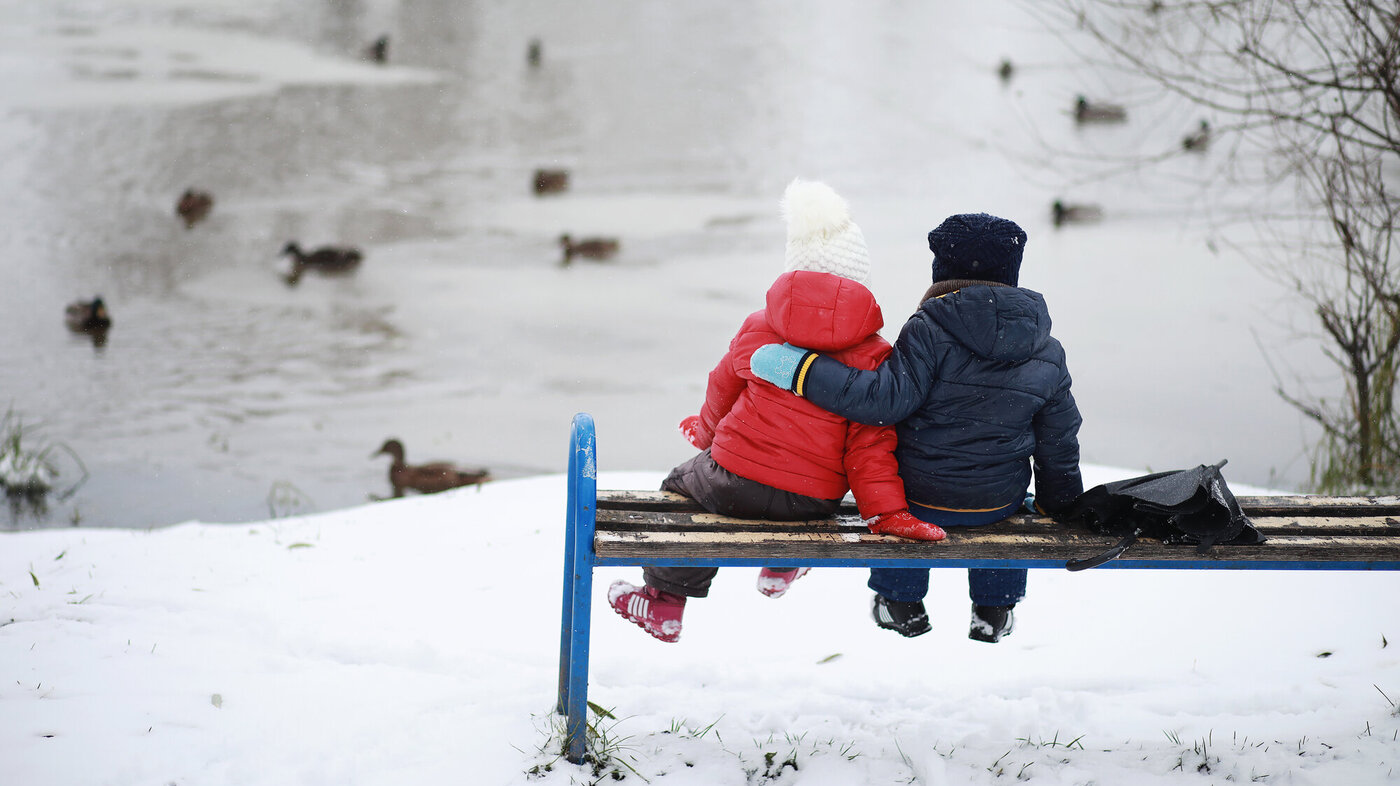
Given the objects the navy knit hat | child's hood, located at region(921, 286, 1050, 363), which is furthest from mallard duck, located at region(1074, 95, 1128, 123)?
child's hood, located at region(921, 286, 1050, 363)

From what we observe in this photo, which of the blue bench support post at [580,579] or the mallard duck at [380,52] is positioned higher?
the mallard duck at [380,52]

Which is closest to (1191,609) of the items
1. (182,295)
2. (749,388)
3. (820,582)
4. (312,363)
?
(820,582)

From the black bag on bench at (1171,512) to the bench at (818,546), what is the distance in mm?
32

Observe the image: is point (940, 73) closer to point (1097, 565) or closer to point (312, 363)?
point (312, 363)

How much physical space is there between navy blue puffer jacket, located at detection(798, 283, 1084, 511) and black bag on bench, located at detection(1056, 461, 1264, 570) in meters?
0.21

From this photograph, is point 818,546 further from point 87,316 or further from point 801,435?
point 87,316

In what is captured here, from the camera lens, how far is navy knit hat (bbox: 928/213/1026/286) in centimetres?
286

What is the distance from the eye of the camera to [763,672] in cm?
354

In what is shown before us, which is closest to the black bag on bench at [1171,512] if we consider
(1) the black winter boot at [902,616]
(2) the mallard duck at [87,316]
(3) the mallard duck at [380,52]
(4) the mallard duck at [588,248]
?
(1) the black winter boot at [902,616]

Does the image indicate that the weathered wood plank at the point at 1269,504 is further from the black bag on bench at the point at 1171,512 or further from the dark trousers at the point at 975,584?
the black bag on bench at the point at 1171,512

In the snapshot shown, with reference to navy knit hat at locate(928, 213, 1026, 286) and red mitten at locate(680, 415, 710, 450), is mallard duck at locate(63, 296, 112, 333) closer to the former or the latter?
red mitten at locate(680, 415, 710, 450)

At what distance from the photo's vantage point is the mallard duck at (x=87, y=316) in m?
12.7

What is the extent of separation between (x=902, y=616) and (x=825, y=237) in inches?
44.7

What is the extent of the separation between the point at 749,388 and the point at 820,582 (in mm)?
1537
